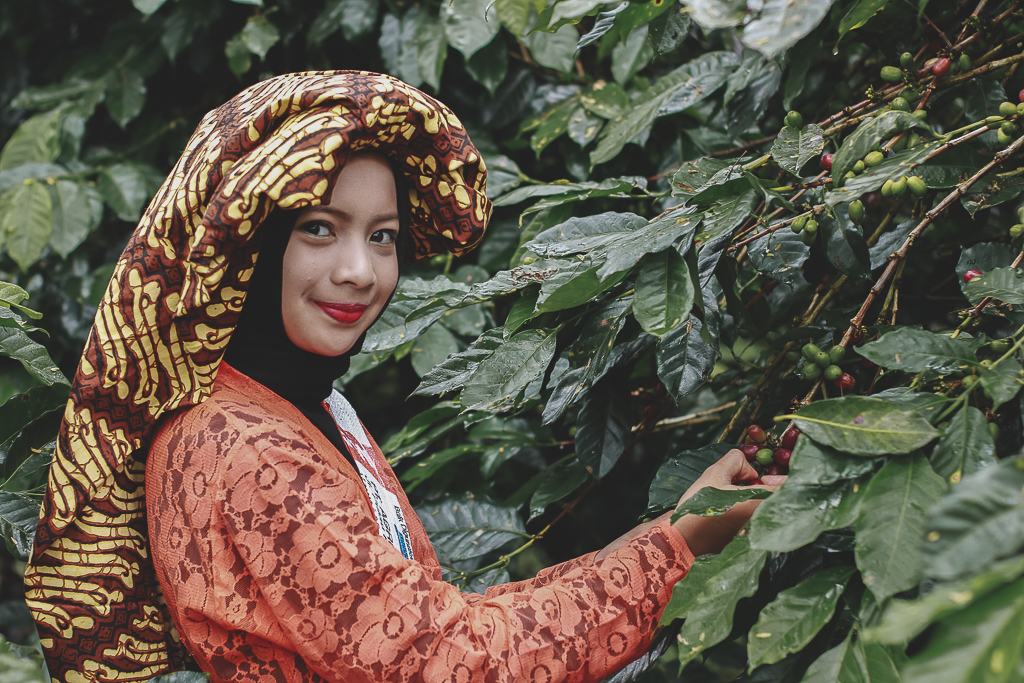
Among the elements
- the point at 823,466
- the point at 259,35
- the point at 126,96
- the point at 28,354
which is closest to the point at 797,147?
the point at 823,466

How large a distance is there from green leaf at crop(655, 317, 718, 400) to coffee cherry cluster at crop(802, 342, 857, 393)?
4.4 inches

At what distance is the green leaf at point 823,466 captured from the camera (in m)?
0.66

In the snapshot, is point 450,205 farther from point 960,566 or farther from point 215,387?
point 960,566

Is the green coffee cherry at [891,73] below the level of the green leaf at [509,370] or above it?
above

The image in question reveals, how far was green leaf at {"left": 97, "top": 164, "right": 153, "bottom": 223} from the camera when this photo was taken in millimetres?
1911

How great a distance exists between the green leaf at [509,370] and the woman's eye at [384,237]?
0.64 feet

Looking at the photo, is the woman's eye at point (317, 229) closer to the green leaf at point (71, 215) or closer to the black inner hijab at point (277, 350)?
the black inner hijab at point (277, 350)

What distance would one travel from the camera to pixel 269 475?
2.59ft

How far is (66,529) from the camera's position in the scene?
886 mm

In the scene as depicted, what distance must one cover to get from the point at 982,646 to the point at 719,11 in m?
0.45

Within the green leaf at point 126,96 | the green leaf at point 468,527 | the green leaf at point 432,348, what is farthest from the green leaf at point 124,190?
the green leaf at point 468,527

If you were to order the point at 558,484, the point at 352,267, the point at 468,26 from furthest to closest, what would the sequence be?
the point at 468,26
the point at 558,484
the point at 352,267

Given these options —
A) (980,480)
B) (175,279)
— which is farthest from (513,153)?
(980,480)

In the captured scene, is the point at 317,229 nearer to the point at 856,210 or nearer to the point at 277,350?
the point at 277,350
